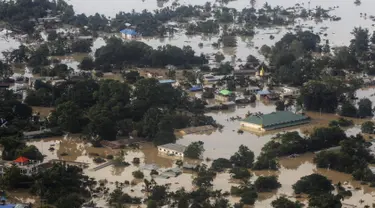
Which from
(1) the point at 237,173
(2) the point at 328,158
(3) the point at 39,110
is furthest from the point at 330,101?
(3) the point at 39,110

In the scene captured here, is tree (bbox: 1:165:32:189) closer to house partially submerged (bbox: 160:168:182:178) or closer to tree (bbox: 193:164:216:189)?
house partially submerged (bbox: 160:168:182:178)

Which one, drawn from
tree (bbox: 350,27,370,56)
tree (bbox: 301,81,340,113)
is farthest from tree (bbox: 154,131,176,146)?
tree (bbox: 350,27,370,56)

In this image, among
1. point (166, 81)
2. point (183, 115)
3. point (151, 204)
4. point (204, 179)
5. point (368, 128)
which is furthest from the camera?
point (166, 81)

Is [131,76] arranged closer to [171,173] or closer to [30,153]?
[30,153]

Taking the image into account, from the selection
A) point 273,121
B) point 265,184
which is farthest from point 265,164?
point 273,121

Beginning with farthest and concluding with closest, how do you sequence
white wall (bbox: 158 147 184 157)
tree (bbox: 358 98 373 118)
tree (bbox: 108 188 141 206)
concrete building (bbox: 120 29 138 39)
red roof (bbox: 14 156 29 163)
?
concrete building (bbox: 120 29 138 39) < tree (bbox: 358 98 373 118) < white wall (bbox: 158 147 184 157) < red roof (bbox: 14 156 29 163) < tree (bbox: 108 188 141 206)
